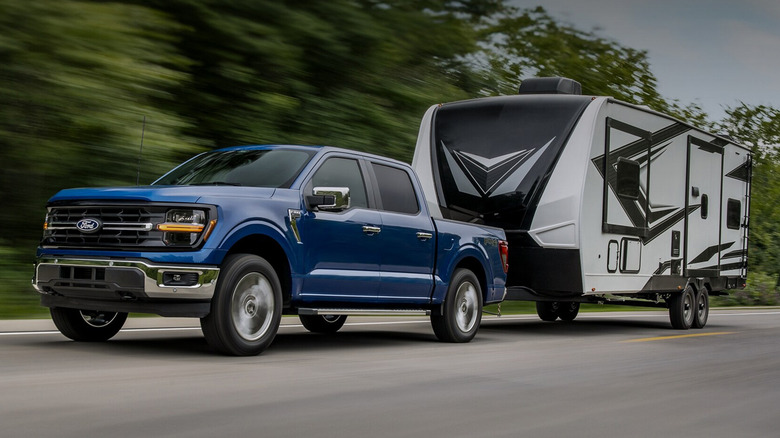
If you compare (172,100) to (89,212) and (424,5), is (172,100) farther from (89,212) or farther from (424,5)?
(89,212)

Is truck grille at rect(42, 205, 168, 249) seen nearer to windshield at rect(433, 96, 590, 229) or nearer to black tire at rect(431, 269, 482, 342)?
black tire at rect(431, 269, 482, 342)

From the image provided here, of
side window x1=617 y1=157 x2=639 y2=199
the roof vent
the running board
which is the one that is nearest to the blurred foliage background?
the running board

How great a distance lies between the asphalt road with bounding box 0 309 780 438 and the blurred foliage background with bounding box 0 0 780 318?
257 cm

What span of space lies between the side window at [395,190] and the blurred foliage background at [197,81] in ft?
8.60

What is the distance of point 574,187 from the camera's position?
1298cm

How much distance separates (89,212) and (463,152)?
668cm

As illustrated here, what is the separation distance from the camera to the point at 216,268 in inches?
328

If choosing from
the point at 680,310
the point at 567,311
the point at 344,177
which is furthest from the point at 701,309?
the point at 344,177

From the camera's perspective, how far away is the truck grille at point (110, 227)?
27.2ft

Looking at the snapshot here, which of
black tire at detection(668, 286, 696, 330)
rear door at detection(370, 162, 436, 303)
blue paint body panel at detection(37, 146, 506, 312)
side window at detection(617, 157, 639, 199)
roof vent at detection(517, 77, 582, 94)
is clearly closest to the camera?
blue paint body panel at detection(37, 146, 506, 312)

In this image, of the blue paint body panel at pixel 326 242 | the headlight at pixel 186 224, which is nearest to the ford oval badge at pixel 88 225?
the blue paint body panel at pixel 326 242

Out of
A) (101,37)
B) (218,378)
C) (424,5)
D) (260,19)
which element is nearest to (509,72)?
(424,5)

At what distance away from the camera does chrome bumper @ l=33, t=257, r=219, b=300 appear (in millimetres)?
8102

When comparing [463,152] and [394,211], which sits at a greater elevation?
[463,152]
